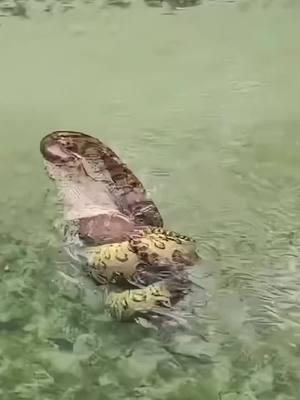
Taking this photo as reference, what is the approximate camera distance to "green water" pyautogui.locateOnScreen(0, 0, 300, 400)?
0.72m

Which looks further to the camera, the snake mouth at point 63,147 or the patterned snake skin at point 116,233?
the snake mouth at point 63,147

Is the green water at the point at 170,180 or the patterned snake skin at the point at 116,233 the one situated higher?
the patterned snake skin at the point at 116,233

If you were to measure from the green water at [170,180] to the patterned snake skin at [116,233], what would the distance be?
0.03 m

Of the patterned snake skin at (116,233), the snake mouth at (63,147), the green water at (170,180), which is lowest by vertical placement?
the green water at (170,180)

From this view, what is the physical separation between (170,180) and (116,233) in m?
0.23

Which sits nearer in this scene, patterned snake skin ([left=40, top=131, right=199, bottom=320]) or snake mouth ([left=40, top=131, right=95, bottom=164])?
patterned snake skin ([left=40, top=131, right=199, bottom=320])

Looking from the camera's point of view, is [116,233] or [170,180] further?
[170,180]

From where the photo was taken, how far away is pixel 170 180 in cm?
103

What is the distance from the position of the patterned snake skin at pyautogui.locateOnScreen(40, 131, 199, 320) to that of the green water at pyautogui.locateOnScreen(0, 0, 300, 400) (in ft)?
0.08

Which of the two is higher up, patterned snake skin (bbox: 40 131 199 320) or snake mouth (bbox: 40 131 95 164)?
snake mouth (bbox: 40 131 95 164)

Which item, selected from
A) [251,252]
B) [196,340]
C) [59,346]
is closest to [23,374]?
[59,346]

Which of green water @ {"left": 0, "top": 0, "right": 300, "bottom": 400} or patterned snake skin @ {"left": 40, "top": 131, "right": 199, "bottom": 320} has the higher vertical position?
patterned snake skin @ {"left": 40, "top": 131, "right": 199, "bottom": 320}

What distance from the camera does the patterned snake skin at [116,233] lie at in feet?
2.52

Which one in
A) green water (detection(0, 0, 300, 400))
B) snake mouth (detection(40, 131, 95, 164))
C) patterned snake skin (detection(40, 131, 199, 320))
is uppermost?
snake mouth (detection(40, 131, 95, 164))
